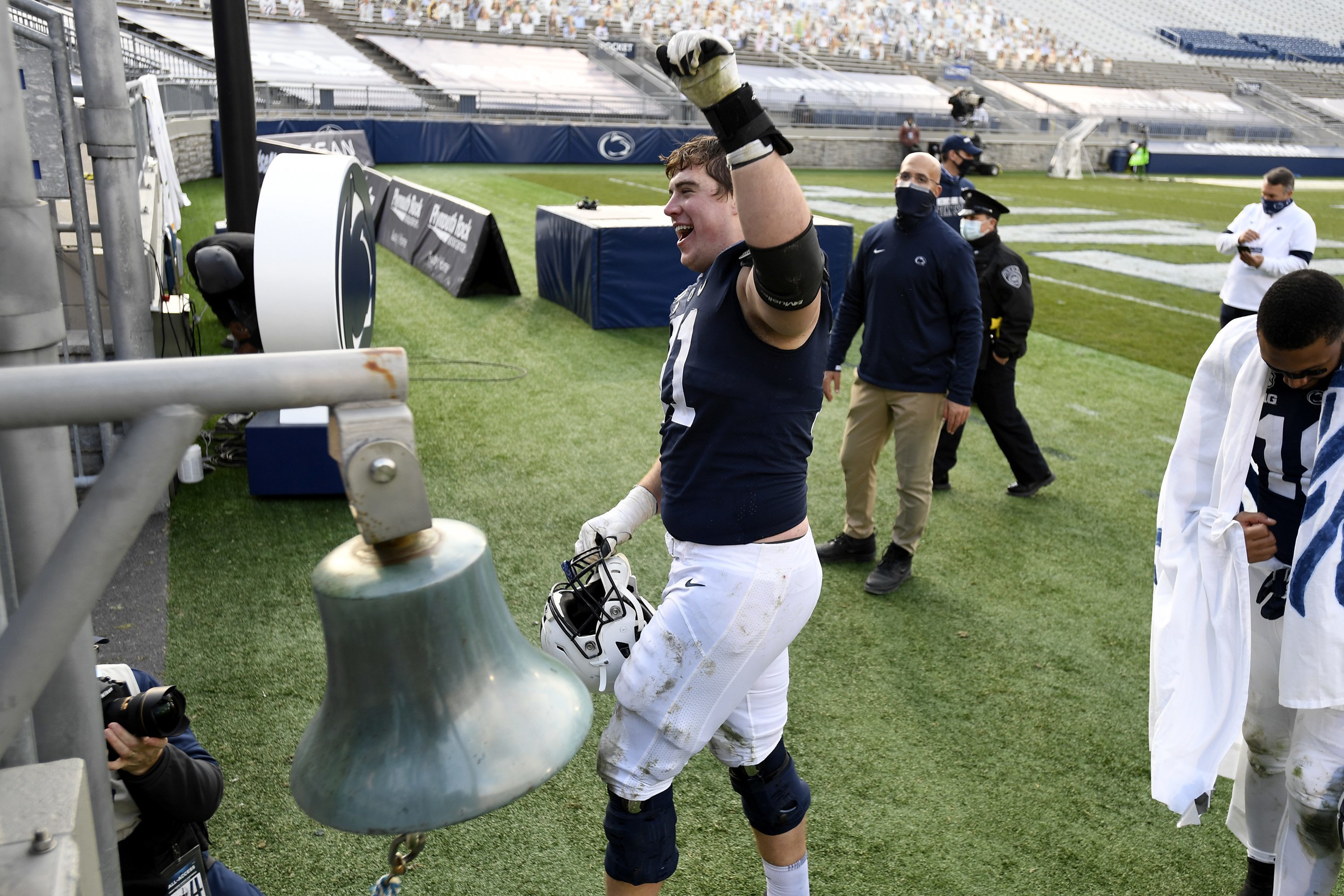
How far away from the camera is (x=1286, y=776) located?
312 cm

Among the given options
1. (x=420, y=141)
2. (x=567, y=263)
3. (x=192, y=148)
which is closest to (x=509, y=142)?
(x=420, y=141)

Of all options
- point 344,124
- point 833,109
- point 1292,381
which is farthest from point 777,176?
point 833,109

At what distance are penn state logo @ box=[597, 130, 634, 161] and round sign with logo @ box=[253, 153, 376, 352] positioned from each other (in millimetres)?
27249

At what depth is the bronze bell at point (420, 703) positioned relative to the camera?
108 centimetres

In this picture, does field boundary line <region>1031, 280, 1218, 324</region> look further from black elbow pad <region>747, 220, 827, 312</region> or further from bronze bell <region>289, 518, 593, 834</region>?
bronze bell <region>289, 518, 593, 834</region>

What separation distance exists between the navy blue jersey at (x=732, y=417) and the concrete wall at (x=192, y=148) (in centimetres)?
1808

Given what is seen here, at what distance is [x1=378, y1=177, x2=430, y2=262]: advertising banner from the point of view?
45.4 feet

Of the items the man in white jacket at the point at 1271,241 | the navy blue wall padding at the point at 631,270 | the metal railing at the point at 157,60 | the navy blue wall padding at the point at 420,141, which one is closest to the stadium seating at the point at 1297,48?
the navy blue wall padding at the point at 420,141

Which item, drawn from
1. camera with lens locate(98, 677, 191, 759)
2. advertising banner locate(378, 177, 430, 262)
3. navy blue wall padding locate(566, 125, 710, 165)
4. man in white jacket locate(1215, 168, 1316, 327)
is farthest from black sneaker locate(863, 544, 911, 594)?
navy blue wall padding locate(566, 125, 710, 165)

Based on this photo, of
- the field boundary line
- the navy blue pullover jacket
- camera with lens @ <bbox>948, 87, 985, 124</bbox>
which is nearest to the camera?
the navy blue pullover jacket

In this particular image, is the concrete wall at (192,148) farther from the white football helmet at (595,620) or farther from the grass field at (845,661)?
the white football helmet at (595,620)

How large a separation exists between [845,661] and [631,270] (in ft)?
21.5

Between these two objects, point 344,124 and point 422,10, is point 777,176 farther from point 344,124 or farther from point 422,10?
point 422,10

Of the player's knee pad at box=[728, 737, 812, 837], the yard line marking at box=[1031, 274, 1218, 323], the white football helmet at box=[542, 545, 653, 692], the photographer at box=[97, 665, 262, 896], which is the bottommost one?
the yard line marking at box=[1031, 274, 1218, 323]
